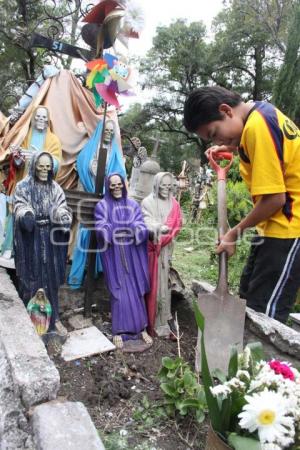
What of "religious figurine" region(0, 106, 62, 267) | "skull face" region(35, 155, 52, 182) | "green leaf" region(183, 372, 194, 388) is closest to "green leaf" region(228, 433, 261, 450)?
"green leaf" region(183, 372, 194, 388)

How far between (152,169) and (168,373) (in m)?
3.96

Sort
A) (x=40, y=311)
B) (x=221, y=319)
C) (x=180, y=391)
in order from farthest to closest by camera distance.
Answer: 1. (x=40, y=311)
2. (x=221, y=319)
3. (x=180, y=391)

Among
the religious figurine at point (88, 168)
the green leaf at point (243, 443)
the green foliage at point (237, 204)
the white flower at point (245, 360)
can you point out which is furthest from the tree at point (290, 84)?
the green leaf at point (243, 443)

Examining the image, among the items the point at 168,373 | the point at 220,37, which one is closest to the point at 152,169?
the point at 168,373

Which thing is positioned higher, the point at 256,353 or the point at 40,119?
the point at 40,119

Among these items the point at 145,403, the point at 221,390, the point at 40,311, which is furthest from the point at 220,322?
the point at 40,311

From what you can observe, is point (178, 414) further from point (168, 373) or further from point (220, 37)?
point (220, 37)

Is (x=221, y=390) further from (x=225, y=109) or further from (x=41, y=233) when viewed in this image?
(x=41, y=233)

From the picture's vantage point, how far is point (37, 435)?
1698 millimetres

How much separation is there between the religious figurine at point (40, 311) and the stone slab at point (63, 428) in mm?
1137

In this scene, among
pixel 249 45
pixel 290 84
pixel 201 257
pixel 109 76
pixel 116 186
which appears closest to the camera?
pixel 109 76

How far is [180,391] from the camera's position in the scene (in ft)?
7.73

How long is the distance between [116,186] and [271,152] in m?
1.65

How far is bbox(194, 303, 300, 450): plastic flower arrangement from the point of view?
1.34 meters
